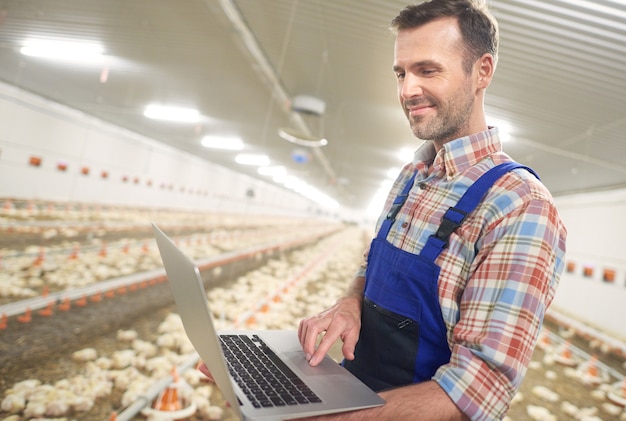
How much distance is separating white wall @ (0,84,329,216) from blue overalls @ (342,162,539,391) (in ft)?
40.4

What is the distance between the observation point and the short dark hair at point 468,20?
116 centimetres

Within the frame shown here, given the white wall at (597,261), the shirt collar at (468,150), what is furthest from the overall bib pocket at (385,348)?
the white wall at (597,261)

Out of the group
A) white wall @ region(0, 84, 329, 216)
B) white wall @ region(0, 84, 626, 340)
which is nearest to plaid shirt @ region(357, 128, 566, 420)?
white wall @ region(0, 84, 626, 340)

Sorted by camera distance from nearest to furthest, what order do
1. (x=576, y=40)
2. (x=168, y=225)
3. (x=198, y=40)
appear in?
(x=576, y=40), (x=198, y=40), (x=168, y=225)

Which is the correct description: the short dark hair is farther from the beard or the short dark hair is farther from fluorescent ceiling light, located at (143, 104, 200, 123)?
fluorescent ceiling light, located at (143, 104, 200, 123)

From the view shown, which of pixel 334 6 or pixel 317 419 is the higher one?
pixel 334 6

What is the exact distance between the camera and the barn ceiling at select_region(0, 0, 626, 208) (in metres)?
3.94

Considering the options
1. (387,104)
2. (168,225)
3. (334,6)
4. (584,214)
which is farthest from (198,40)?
(584,214)

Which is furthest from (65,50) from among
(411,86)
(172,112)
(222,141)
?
(411,86)

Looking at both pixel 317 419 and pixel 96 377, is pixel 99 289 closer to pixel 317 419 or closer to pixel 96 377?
pixel 96 377

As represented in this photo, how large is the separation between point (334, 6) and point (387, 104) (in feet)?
10.1

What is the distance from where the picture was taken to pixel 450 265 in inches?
39.8

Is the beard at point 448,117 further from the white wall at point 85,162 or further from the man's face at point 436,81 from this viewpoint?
the white wall at point 85,162

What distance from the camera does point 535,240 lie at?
85 centimetres
